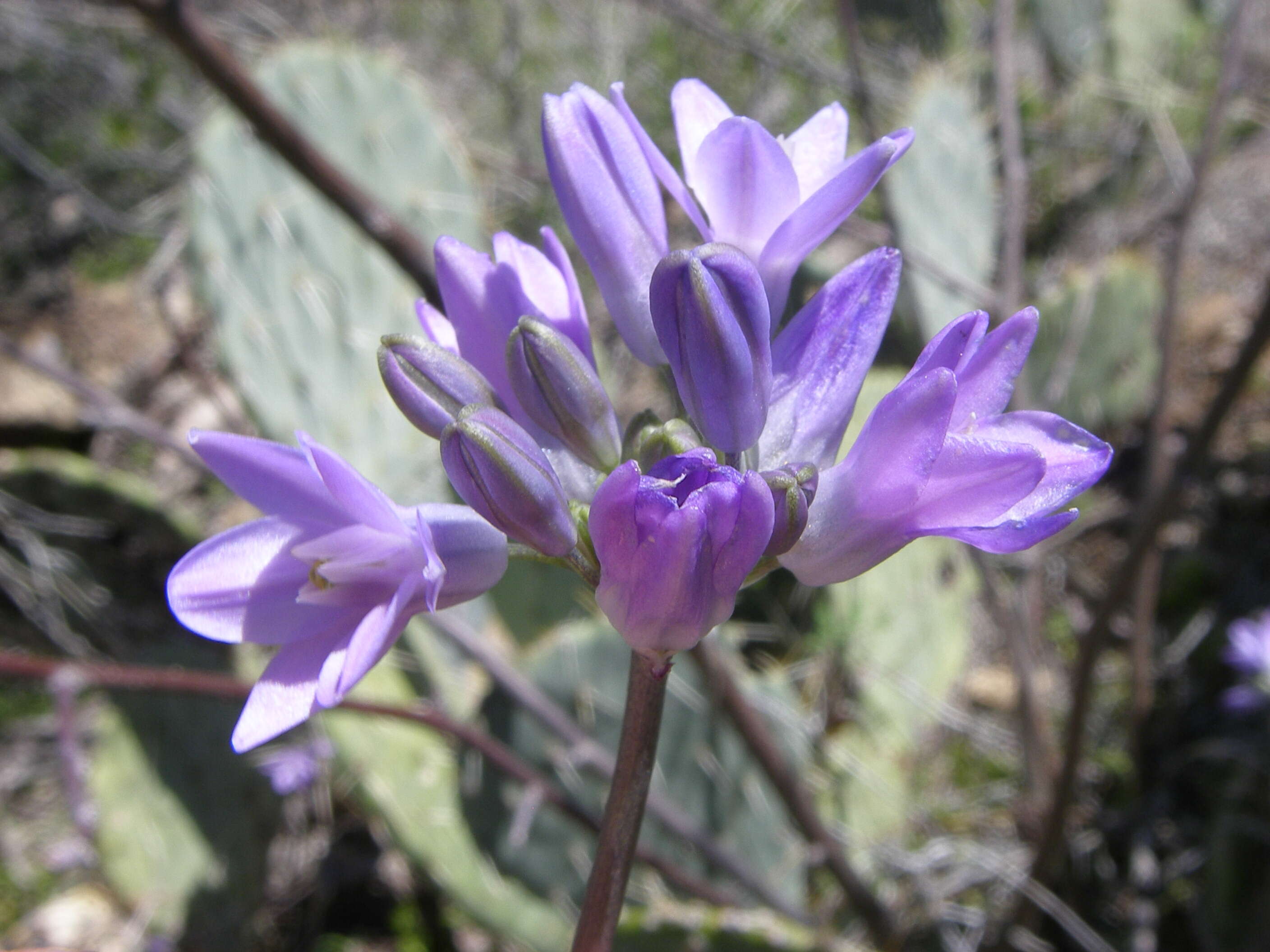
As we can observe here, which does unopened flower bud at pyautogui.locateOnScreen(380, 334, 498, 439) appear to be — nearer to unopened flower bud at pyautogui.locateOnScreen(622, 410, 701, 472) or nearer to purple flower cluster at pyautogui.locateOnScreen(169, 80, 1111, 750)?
purple flower cluster at pyautogui.locateOnScreen(169, 80, 1111, 750)

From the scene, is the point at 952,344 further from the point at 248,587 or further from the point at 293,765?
the point at 293,765

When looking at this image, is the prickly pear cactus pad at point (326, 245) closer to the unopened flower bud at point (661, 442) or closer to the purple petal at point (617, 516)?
the unopened flower bud at point (661, 442)

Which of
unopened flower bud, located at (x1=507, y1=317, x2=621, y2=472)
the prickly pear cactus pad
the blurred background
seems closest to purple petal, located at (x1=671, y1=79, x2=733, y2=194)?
unopened flower bud, located at (x1=507, y1=317, x2=621, y2=472)

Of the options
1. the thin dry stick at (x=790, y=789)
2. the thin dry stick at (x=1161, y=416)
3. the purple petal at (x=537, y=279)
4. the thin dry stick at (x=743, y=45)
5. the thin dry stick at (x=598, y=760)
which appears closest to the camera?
the purple petal at (x=537, y=279)

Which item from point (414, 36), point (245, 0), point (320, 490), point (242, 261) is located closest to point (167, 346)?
point (245, 0)

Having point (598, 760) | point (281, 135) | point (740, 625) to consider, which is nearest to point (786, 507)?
point (281, 135)

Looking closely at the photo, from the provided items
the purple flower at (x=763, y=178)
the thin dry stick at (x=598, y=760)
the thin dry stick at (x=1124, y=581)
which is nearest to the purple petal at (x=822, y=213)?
the purple flower at (x=763, y=178)

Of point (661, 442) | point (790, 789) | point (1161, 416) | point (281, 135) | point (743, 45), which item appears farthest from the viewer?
point (743, 45)

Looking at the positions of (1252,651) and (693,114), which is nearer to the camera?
(693,114)
